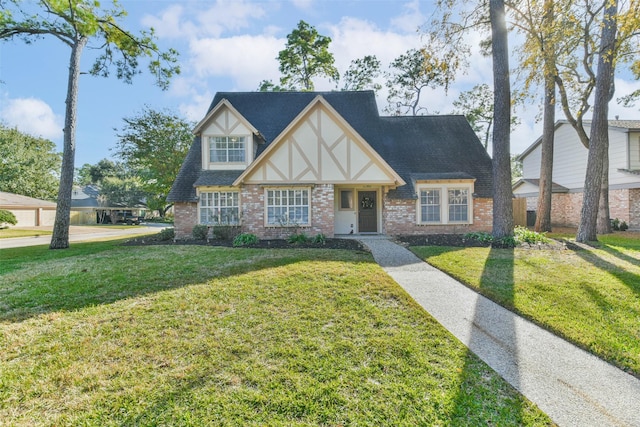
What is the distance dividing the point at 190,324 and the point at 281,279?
7.11 feet

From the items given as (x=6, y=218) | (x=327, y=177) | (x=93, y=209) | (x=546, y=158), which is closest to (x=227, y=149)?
(x=327, y=177)

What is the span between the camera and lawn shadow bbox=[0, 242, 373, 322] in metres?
4.94

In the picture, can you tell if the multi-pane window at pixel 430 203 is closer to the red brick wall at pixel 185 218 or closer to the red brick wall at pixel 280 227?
the red brick wall at pixel 280 227

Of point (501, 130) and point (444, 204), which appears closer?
point (501, 130)

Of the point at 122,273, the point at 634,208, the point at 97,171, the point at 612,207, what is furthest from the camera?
the point at 97,171

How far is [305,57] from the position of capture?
24.9m

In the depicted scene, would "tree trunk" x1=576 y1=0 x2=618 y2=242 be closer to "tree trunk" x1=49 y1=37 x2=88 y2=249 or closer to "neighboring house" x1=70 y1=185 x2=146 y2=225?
"tree trunk" x1=49 y1=37 x2=88 y2=249

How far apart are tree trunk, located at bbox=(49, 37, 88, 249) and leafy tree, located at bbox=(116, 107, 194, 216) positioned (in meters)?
8.63

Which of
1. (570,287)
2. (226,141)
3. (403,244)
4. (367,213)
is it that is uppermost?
(226,141)

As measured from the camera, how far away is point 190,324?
4.04 m

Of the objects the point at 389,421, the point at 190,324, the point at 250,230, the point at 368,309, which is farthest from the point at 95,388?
the point at 250,230

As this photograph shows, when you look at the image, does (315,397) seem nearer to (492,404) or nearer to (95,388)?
(492,404)

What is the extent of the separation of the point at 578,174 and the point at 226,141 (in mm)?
22513

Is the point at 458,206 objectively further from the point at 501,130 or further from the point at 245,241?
the point at 245,241
